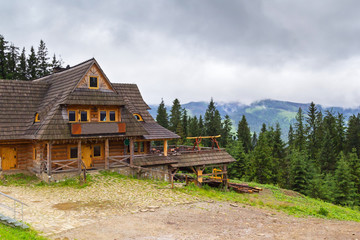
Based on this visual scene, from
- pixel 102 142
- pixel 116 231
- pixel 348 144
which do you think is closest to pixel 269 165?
pixel 348 144

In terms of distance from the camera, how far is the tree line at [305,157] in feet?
140

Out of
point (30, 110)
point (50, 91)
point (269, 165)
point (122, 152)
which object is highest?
point (50, 91)

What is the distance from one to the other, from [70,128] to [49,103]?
3.47 m

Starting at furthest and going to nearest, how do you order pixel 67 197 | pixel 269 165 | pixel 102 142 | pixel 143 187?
pixel 269 165
pixel 102 142
pixel 143 187
pixel 67 197

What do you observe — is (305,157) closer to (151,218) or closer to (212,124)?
(212,124)

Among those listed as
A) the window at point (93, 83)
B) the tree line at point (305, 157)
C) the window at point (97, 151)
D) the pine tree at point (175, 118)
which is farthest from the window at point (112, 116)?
the pine tree at point (175, 118)

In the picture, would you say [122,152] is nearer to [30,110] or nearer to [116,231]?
[30,110]

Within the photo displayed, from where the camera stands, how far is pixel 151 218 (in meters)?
12.6

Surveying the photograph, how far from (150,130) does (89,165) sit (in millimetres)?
6331

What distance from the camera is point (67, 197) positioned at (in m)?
16.1

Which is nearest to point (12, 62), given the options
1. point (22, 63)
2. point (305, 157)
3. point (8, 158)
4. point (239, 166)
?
point (22, 63)

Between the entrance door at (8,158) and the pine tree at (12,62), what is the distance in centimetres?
2728

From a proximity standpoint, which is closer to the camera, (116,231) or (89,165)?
(116,231)

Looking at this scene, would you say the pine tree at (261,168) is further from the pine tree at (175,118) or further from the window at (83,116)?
the window at (83,116)
